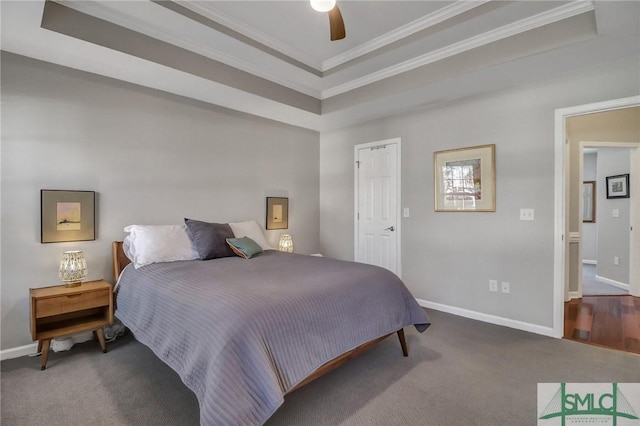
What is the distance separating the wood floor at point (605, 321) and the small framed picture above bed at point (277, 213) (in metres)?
3.39

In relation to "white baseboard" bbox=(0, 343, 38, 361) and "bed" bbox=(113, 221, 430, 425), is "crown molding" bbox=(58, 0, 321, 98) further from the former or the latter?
"white baseboard" bbox=(0, 343, 38, 361)

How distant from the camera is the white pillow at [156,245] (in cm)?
275

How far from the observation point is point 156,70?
9.17ft

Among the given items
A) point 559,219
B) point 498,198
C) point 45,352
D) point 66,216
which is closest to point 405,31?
point 498,198

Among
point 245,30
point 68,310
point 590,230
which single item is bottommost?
point 68,310

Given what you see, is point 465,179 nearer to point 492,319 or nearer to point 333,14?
point 492,319

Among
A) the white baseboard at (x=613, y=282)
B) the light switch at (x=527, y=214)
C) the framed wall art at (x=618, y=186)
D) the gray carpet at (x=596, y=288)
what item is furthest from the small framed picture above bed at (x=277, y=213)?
the framed wall art at (x=618, y=186)

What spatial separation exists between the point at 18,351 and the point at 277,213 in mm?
2850

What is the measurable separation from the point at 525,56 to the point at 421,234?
2064 mm

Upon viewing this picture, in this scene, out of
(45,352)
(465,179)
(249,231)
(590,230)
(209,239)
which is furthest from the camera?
(590,230)

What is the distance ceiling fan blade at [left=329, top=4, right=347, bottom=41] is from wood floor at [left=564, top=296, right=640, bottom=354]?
3.28m

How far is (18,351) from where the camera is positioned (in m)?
2.50

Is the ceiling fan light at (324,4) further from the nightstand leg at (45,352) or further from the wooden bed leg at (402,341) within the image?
the nightstand leg at (45,352)

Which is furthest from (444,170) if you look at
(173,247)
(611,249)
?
(611,249)
